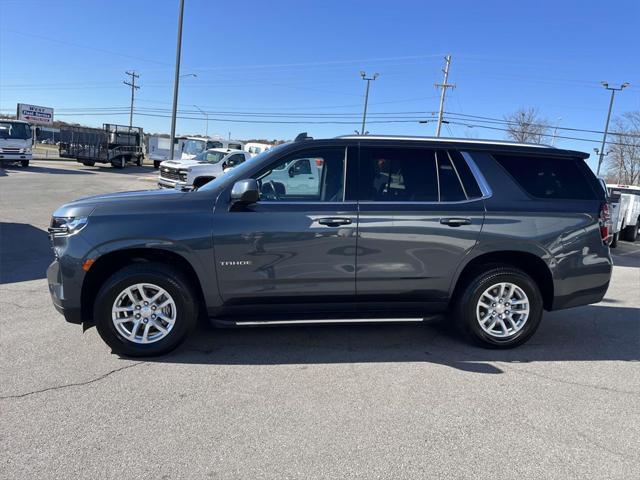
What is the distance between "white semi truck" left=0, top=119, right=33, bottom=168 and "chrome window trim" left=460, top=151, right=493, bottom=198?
97.4ft

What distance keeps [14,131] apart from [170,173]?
16485mm

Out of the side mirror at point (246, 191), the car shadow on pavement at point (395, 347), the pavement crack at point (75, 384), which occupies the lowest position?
the pavement crack at point (75, 384)

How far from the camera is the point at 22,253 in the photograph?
783 cm

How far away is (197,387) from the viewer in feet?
11.6

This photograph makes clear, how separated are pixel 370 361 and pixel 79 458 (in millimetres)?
2337

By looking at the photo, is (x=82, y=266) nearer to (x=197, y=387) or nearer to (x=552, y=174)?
(x=197, y=387)

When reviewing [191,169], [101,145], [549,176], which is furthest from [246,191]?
[101,145]

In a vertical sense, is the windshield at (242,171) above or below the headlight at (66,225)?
above

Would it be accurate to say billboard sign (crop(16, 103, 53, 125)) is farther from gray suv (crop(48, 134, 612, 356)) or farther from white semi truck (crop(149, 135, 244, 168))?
gray suv (crop(48, 134, 612, 356))

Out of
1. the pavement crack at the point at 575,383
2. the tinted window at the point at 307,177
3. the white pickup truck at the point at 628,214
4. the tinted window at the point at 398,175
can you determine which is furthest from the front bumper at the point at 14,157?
the pavement crack at the point at 575,383

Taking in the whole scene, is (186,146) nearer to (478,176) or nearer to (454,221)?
(478,176)

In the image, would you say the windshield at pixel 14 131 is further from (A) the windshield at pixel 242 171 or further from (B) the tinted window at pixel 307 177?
(B) the tinted window at pixel 307 177

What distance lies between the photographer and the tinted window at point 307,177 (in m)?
4.09

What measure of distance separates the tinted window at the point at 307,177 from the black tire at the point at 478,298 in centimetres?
150
